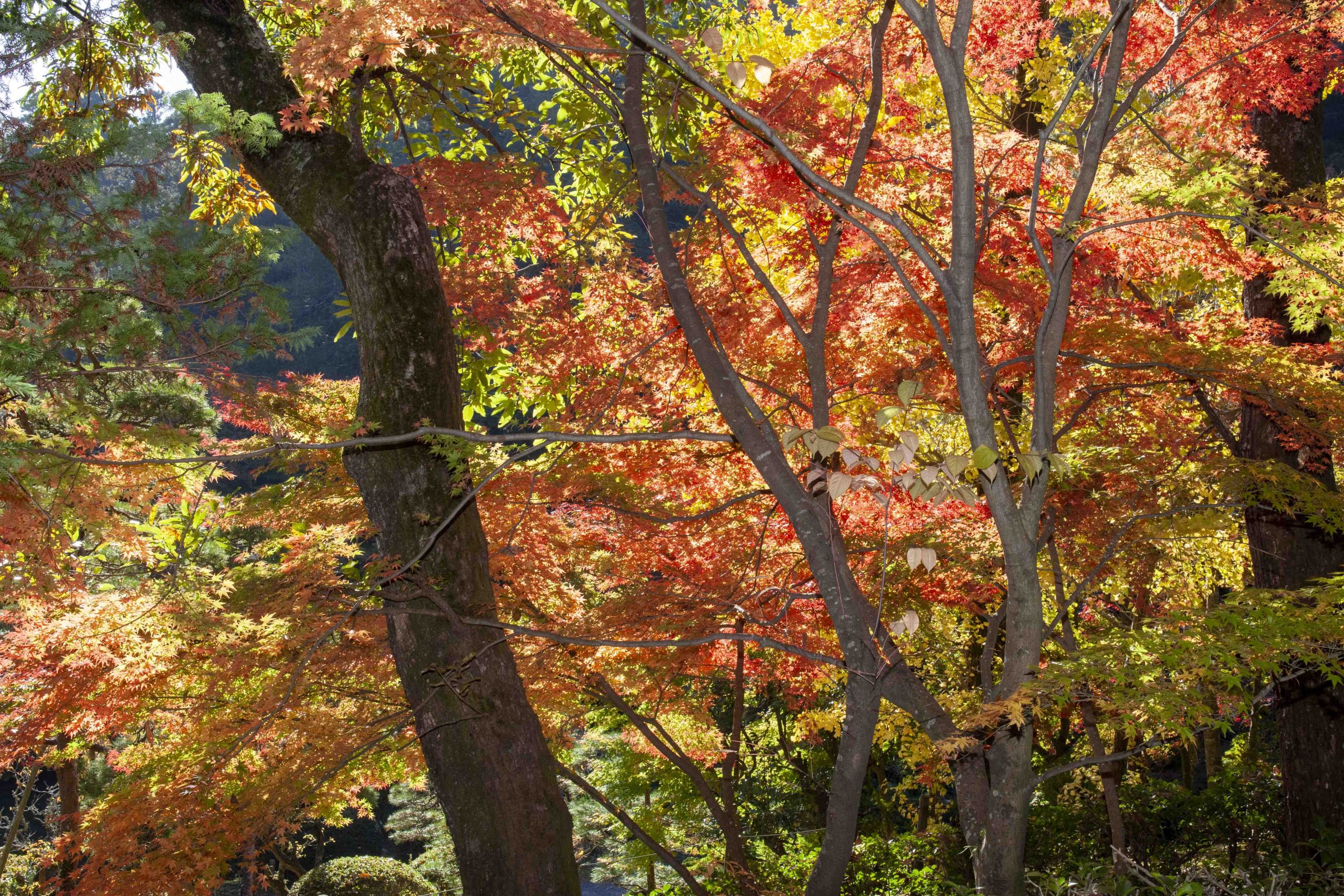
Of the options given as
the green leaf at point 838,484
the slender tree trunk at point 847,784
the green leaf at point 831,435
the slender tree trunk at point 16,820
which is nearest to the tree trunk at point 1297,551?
the slender tree trunk at point 847,784

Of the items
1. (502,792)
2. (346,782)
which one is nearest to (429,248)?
(502,792)

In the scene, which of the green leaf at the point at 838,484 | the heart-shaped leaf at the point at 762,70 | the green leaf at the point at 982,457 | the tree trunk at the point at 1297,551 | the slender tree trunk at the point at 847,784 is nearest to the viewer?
the heart-shaped leaf at the point at 762,70

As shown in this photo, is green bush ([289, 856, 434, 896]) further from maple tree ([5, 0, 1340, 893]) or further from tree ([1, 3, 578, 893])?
tree ([1, 3, 578, 893])

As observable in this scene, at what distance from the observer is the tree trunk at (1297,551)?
5211 millimetres

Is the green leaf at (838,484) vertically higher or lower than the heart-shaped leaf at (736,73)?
lower

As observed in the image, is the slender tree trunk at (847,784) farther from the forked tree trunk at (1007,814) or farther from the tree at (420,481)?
the tree at (420,481)

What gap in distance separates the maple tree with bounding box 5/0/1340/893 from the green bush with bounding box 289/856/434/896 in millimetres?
3001

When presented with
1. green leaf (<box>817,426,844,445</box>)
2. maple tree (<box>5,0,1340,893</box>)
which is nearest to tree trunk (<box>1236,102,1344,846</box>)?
maple tree (<box>5,0,1340,893</box>)

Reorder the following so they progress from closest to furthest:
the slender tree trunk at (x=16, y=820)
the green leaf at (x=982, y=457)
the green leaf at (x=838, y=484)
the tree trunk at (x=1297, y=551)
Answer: the green leaf at (x=838, y=484) → the green leaf at (x=982, y=457) → the tree trunk at (x=1297, y=551) → the slender tree trunk at (x=16, y=820)

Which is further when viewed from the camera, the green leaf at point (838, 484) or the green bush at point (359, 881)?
the green bush at point (359, 881)

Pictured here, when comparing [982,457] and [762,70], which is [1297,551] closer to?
[982,457]

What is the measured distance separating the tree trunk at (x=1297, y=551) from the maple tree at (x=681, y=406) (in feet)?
0.71

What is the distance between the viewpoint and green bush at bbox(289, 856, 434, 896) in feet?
30.5

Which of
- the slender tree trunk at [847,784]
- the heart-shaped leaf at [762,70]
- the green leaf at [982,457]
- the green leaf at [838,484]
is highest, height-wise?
the heart-shaped leaf at [762,70]
